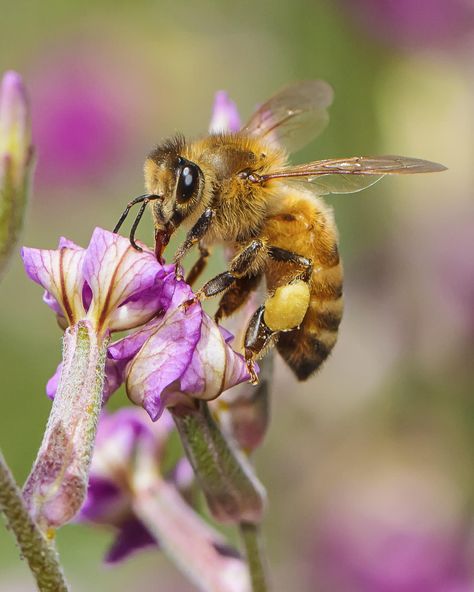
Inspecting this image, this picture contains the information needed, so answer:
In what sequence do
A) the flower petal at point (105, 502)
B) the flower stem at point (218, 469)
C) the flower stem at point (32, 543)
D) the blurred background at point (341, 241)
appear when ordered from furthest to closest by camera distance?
the blurred background at point (341, 241) → the flower petal at point (105, 502) → the flower stem at point (218, 469) → the flower stem at point (32, 543)

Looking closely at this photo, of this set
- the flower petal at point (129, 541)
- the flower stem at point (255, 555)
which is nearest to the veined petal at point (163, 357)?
the flower stem at point (255, 555)

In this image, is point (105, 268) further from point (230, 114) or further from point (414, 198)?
point (414, 198)

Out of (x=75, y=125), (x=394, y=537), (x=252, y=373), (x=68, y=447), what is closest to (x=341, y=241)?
(x=394, y=537)

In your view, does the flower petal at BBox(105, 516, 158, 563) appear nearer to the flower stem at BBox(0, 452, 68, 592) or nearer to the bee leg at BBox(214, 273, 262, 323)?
the bee leg at BBox(214, 273, 262, 323)

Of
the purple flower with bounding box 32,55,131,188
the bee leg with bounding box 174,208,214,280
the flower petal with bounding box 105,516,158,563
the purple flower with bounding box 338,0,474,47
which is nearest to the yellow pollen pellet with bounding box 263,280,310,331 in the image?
the bee leg with bounding box 174,208,214,280

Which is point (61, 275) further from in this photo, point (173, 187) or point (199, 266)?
point (199, 266)

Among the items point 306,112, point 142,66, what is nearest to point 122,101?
point 142,66

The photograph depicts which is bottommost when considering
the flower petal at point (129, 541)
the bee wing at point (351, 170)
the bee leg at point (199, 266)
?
the flower petal at point (129, 541)

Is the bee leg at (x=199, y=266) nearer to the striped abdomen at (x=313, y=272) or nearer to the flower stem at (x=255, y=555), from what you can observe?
the striped abdomen at (x=313, y=272)

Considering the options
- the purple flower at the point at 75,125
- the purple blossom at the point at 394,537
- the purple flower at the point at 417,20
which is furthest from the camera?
the purple flower at the point at 75,125
